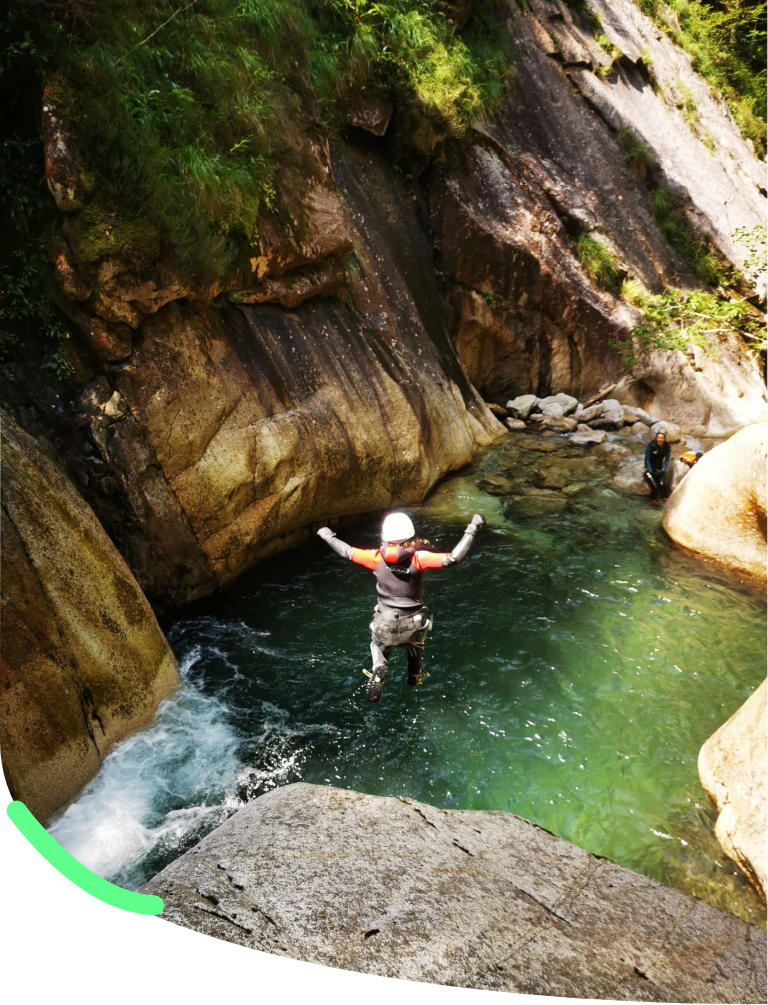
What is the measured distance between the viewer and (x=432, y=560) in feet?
20.1

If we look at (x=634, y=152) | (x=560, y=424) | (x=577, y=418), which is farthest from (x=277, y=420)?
(x=634, y=152)

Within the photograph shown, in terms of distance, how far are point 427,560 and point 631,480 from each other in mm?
7999

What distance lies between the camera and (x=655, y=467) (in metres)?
11.9

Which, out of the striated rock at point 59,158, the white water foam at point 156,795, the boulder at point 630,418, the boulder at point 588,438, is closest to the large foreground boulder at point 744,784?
the white water foam at point 156,795

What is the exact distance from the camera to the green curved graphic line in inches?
93.4

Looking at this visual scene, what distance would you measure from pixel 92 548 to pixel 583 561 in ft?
23.4

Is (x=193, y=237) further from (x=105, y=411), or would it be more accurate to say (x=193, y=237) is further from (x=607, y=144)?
(x=607, y=144)

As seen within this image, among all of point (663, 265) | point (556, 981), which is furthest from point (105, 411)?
point (663, 265)

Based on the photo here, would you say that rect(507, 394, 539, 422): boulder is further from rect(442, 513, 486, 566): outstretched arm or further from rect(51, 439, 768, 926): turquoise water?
rect(442, 513, 486, 566): outstretched arm

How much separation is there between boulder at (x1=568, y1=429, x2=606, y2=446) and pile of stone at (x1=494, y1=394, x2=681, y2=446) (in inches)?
1.0

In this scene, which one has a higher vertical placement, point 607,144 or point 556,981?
point 607,144

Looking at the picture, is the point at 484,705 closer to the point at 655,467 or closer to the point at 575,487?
the point at 575,487

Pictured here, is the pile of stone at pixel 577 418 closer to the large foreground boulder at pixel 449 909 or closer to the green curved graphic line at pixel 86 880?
the large foreground boulder at pixel 449 909

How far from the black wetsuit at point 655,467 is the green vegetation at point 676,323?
8.73 ft
